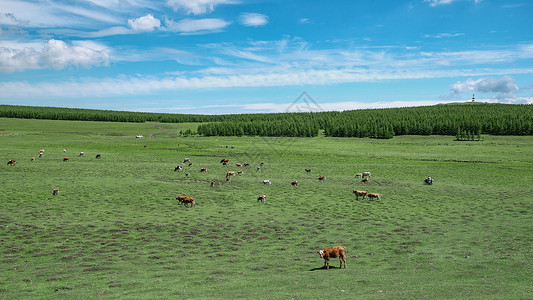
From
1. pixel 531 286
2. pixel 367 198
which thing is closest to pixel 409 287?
pixel 531 286

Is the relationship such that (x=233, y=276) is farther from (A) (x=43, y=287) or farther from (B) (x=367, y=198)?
(B) (x=367, y=198)

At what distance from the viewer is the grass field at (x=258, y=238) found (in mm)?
12445

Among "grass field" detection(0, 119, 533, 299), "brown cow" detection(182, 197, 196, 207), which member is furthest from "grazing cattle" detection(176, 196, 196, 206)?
"grass field" detection(0, 119, 533, 299)

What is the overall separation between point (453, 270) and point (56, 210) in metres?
25.2

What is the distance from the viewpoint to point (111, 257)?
52.1 ft

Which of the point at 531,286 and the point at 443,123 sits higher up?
the point at 443,123

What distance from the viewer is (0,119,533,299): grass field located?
12.4 metres

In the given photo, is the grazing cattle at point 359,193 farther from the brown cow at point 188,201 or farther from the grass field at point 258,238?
the brown cow at point 188,201

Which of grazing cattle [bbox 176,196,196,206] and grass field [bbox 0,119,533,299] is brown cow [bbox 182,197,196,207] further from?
grass field [bbox 0,119,533,299]

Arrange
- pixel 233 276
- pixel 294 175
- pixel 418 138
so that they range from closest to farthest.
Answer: pixel 233 276 → pixel 294 175 → pixel 418 138

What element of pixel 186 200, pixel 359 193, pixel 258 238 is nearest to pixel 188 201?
pixel 186 200

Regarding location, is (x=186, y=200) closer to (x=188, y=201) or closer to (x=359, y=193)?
(x=188, y=201)

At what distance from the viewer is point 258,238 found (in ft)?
64.2

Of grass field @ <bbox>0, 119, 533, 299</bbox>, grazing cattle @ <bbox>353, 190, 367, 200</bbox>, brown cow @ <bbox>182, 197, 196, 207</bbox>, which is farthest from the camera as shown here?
grazing cattle @ <bbox>353, 190, 367, 200</bbox>
